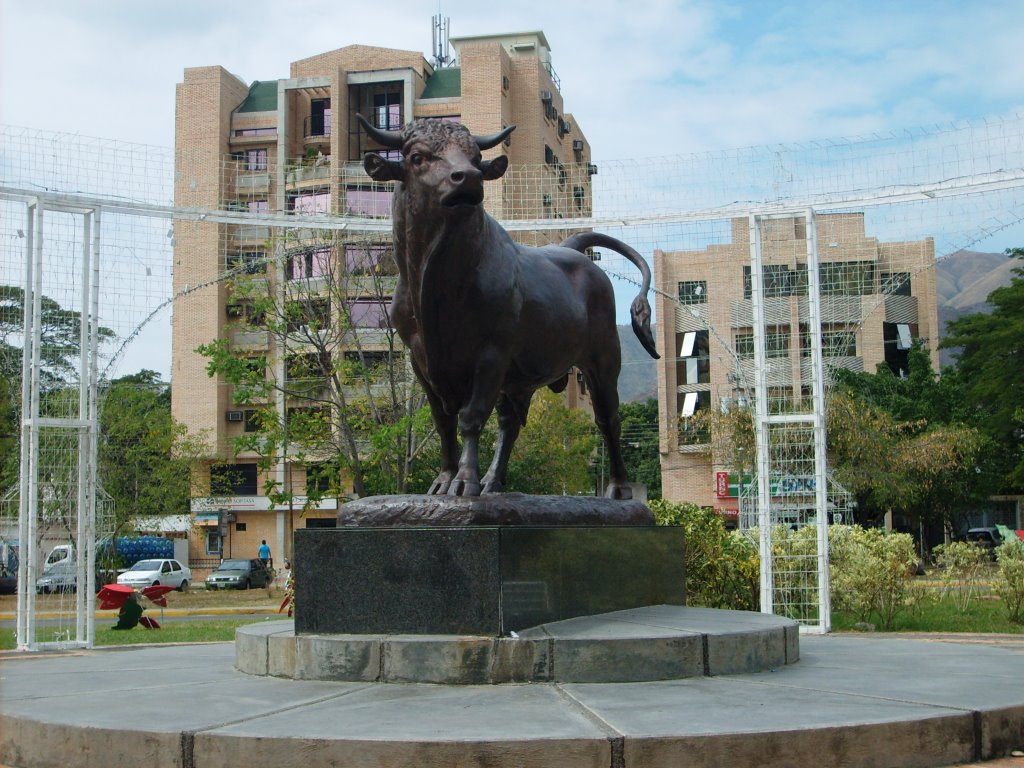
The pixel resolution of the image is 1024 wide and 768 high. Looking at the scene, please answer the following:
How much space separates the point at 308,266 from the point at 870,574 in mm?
11876

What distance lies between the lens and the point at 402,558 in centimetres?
594

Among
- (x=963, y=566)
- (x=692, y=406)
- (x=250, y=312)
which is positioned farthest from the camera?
(x=692, y=406)

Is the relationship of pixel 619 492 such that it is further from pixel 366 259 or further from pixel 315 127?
pixel 315 127

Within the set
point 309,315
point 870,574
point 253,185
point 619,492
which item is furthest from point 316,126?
point 619,492

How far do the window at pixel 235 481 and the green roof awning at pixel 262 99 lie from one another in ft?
49.9

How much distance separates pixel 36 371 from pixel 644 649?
9065 millimetres

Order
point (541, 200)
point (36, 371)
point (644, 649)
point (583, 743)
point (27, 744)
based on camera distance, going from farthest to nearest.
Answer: point (541, 200), point (36, 371), point (644, 649), point (27, 744), point (583, 743)

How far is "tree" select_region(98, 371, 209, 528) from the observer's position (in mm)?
34250

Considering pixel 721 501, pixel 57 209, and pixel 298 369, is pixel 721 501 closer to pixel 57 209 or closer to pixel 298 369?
pixel 298 369

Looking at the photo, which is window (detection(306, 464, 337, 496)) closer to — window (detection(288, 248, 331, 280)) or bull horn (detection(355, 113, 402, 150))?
window (detection(288, 248, 331, 280))

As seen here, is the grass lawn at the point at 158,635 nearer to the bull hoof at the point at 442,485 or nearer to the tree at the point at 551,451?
the bull hoof at the point at 442,485

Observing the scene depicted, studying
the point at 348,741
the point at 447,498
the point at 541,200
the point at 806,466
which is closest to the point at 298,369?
the point at 541,200

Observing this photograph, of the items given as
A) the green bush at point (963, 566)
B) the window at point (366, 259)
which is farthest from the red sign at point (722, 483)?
the green bush at point (963, 566)

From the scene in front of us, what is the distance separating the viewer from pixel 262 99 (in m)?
48.4
